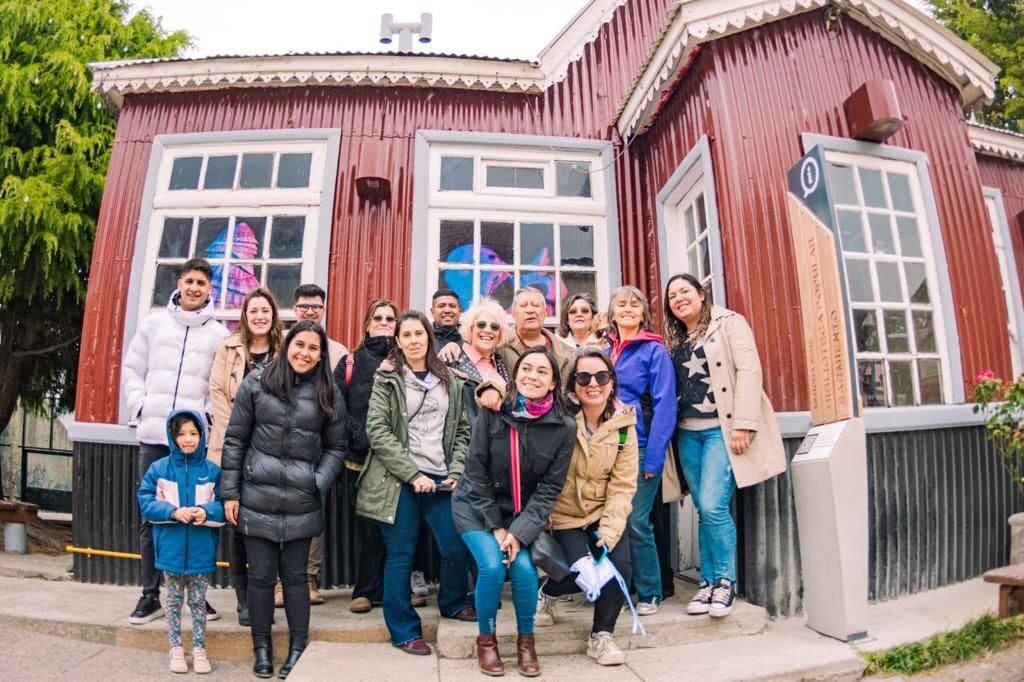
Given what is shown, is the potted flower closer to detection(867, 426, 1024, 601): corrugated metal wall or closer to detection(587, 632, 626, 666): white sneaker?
detection(867, 426, 1024, 601): corrugated metal wall

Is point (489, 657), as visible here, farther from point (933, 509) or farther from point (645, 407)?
point (933, 509)

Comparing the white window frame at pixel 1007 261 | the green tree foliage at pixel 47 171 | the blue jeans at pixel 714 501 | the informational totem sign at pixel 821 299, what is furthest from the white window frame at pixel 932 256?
the green tree foliage at pixel 47 171

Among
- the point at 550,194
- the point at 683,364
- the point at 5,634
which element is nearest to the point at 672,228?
the point at 550,194

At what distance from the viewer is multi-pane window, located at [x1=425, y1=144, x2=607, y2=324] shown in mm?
6207

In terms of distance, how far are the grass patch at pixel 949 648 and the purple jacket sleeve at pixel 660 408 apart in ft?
4.86

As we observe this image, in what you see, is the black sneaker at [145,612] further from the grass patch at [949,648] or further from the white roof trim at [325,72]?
the white roof trim at [325,72]

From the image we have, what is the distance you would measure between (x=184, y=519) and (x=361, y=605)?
1.30 metres

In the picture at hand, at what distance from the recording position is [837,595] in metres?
3.80

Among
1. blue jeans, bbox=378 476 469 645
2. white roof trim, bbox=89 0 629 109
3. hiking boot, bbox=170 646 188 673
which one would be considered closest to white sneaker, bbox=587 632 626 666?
blue jeans, bbox=378 476 469 645

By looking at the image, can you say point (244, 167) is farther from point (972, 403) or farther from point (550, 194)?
point (972, 403)

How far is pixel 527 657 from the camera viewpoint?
343 centimetres

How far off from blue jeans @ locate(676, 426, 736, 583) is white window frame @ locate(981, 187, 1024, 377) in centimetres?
470

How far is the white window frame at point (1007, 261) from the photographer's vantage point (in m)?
7.01

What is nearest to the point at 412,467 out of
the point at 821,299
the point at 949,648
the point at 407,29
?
the point at 821,299
